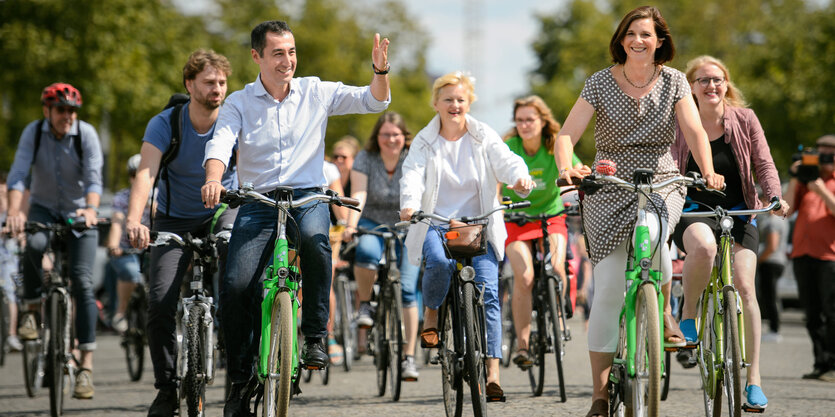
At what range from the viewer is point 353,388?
32.3 feet

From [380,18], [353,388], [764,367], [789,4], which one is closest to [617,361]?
[353,388]

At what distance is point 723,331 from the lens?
20.8 feet

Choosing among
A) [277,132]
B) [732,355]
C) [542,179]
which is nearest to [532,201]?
[542,179]

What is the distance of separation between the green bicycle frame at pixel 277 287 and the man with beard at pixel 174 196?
1195 mm

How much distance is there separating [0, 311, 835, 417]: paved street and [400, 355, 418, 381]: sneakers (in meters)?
0.19

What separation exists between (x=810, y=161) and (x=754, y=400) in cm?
413

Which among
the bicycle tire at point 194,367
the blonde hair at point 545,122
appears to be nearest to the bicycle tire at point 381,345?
the blonde hair at point 545,122

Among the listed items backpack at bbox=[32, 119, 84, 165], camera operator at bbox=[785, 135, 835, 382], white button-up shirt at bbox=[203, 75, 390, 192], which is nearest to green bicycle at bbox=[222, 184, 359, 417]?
white button-up shirt at bbox=[203, 75, 390, 192]

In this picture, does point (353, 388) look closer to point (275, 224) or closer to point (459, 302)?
point (459, 302)

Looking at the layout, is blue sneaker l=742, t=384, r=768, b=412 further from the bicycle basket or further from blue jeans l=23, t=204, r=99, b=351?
blue jeans l=23, t=204, r=99, b=351

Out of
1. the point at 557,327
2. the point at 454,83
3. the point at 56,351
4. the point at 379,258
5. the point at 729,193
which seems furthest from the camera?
the point at 379,258

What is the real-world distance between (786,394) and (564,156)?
3990 millimetres

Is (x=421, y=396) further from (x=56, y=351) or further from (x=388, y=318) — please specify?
(x=56, y=351)

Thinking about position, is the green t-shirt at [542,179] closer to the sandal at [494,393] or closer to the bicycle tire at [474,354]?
the sandal at [494,393]
